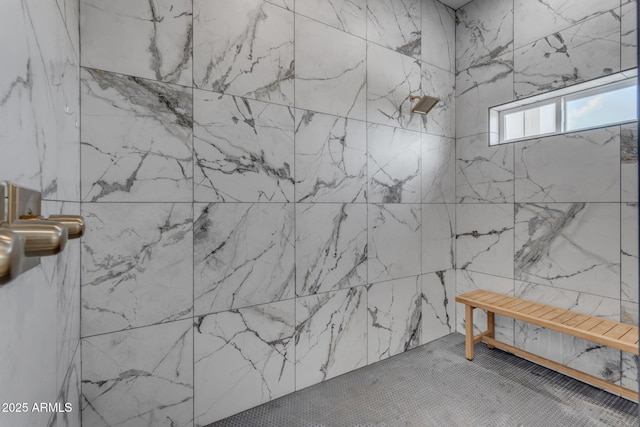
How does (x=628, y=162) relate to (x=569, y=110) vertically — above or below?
below

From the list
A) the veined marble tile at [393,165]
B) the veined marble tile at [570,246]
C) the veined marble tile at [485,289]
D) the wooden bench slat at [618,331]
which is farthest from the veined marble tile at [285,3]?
the wooden bench slat at [618,331]

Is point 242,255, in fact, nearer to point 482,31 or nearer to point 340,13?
point 340,13

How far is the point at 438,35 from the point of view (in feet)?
9.20

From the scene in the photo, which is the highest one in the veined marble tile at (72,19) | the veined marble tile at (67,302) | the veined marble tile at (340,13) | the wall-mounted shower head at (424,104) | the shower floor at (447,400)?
the veined marble tile at (340,13)

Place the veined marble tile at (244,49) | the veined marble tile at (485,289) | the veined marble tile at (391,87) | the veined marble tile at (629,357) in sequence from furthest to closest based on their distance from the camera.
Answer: the veined marble tile at (485,289) < the veined marble tile at (391,87) < the veined marble tile at (629,357) < the veined marble tile at (244,49)

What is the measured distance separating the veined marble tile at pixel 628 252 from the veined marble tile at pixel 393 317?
4.32ft

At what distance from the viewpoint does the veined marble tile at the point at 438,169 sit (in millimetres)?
2703

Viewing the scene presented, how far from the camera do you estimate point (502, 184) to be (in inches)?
103

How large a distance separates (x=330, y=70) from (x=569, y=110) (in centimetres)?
188

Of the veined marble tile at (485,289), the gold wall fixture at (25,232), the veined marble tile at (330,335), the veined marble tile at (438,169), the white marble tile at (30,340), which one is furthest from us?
the veined marble tile at (438,169)

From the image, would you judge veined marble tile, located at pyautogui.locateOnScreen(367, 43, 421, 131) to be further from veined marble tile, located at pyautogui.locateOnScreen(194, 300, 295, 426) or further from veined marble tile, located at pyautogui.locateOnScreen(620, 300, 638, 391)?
veined marble tile, located at pyautogui.locateOnScreen(620, 300, 638, 391)

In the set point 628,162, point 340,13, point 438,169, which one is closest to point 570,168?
point 628,162

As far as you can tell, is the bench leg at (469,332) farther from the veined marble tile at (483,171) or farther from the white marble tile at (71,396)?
the white marble tile at (71,396)

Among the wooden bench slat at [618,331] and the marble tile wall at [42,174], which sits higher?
the marble tile wall at [42,174]
